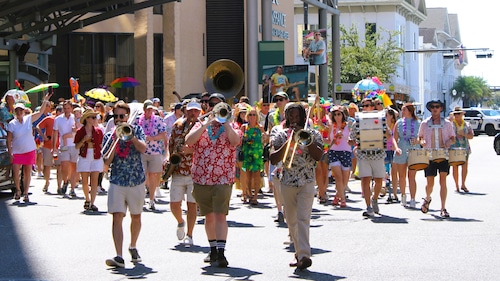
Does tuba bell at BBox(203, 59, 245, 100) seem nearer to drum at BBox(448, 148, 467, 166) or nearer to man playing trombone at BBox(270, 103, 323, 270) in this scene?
drum at BBox(448, 148, 467, 166)

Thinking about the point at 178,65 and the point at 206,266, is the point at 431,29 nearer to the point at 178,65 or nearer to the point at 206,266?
the point at 178,65

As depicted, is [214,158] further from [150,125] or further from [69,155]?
[69,155]

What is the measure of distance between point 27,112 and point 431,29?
8564 cm

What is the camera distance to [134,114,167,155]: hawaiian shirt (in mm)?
13703

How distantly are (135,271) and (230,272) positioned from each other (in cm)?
95

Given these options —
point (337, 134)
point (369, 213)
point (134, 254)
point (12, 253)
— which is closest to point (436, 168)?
point (369, 213)

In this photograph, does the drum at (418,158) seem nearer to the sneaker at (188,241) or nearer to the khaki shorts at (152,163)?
the khaki shorts at (152,163)

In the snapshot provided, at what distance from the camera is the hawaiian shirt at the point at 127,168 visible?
9.75 metres

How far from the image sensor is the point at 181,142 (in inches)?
434

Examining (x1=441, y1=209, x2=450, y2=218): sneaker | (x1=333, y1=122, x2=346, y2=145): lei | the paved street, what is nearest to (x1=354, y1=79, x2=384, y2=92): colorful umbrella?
(x1=333, y1=122, x2=346, y2=145): lei

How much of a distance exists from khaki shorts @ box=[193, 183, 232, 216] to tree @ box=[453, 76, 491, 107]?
111718 mm

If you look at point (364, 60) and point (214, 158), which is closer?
point (214, 158)

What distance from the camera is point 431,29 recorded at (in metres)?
99.4

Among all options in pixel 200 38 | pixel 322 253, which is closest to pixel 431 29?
pixel 200 38
